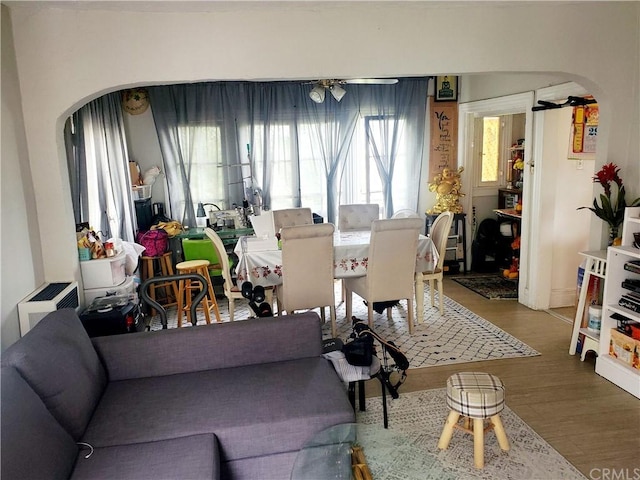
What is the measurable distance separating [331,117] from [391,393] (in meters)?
3.68

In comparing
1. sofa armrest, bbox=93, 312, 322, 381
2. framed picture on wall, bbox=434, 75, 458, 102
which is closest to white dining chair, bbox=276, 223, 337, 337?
sofa armrest, bbox=93, 312, 322, 381

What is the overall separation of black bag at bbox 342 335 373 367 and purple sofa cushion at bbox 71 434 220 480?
2.87 ft

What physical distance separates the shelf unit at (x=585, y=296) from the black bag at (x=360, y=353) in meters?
1.76

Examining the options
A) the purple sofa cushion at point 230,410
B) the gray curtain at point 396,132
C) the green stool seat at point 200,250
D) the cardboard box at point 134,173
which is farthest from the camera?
the gray curtain at point 396,132

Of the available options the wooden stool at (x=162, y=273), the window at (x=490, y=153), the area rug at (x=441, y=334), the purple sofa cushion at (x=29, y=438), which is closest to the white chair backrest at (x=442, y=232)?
the area rug at (x=441, y=334)

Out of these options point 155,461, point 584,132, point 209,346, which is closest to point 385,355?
point 209,346

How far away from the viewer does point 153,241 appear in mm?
4977

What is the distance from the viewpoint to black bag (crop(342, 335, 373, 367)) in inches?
103

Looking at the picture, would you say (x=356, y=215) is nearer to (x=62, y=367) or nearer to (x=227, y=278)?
(x=227, y=278)

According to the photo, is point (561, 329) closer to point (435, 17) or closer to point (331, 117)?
point (435, 17)

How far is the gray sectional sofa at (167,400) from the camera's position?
5.94ft

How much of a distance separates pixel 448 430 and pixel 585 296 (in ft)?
5.51

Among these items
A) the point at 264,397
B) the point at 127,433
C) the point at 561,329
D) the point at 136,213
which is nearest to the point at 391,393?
the point at 264,397

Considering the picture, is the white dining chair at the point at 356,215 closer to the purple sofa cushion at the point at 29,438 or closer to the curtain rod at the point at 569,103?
the curtain rod at the point at 569,103
